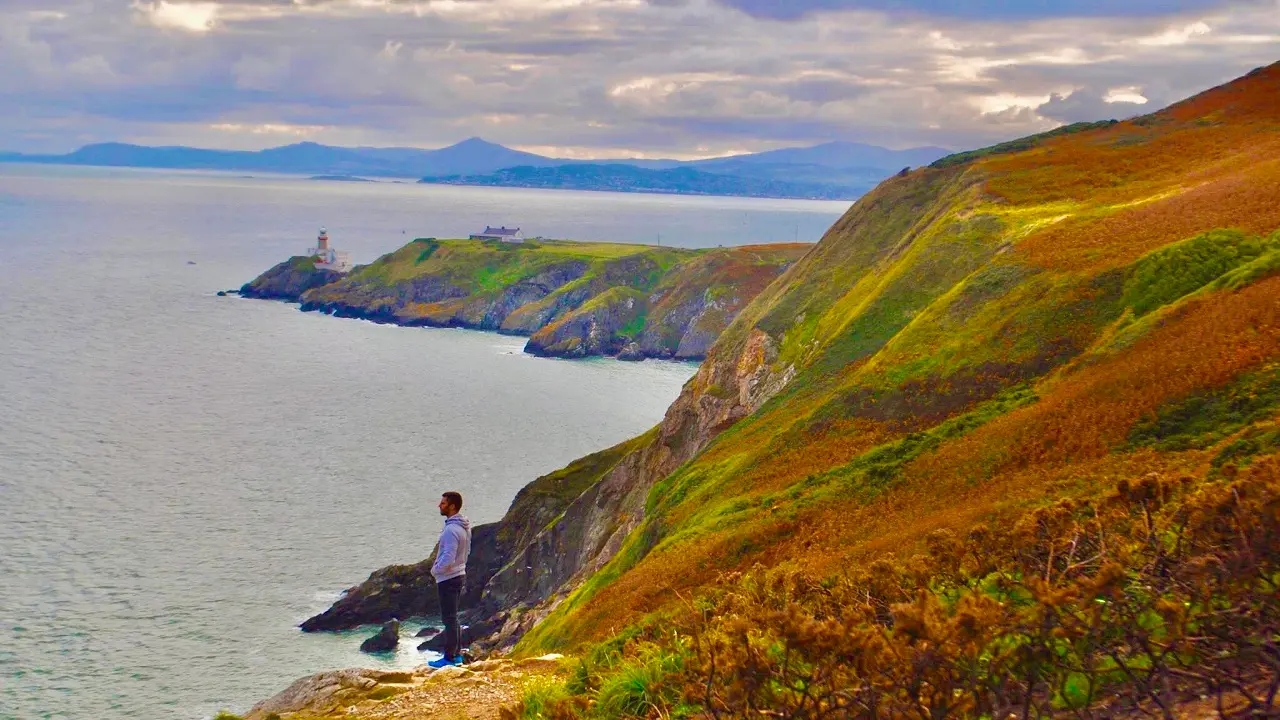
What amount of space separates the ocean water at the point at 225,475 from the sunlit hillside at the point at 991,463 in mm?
21307

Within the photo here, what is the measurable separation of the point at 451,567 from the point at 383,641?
44293mm

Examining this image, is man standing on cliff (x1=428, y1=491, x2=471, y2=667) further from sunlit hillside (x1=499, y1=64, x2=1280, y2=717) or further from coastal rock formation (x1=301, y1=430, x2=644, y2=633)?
coastal rock formation (x1=301, y1=430, x2=644, y2=633)

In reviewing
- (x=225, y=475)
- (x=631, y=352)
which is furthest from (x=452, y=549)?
(x=631, y=352)

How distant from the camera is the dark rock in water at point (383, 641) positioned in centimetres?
6100

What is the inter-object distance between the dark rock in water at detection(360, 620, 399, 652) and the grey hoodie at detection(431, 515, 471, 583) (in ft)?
144

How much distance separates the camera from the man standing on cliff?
20.5m

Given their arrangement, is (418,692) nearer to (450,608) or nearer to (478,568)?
(450,608)

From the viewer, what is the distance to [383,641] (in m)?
61.4

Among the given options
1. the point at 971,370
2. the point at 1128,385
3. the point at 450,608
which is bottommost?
the point at 450,608

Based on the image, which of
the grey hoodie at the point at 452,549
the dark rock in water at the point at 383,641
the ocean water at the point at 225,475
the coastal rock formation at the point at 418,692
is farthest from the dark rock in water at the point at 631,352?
the grey hoodie at the point at 452,549

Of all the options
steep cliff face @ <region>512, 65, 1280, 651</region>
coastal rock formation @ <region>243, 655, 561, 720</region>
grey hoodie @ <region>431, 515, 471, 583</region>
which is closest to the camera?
coastal rock formation @ <region>243, 655, 561, 720</region>

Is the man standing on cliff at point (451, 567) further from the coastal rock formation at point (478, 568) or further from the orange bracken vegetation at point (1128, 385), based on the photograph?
the coastal rock formation at point (478, 568)

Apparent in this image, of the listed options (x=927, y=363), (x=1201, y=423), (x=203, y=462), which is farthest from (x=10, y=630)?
(x=1201, y=423)

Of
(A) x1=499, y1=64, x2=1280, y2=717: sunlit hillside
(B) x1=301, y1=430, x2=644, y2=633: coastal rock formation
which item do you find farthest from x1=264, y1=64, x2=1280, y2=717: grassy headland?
(B) x1=301, y1=430, x2=644, y2=633: coastal rock formation
